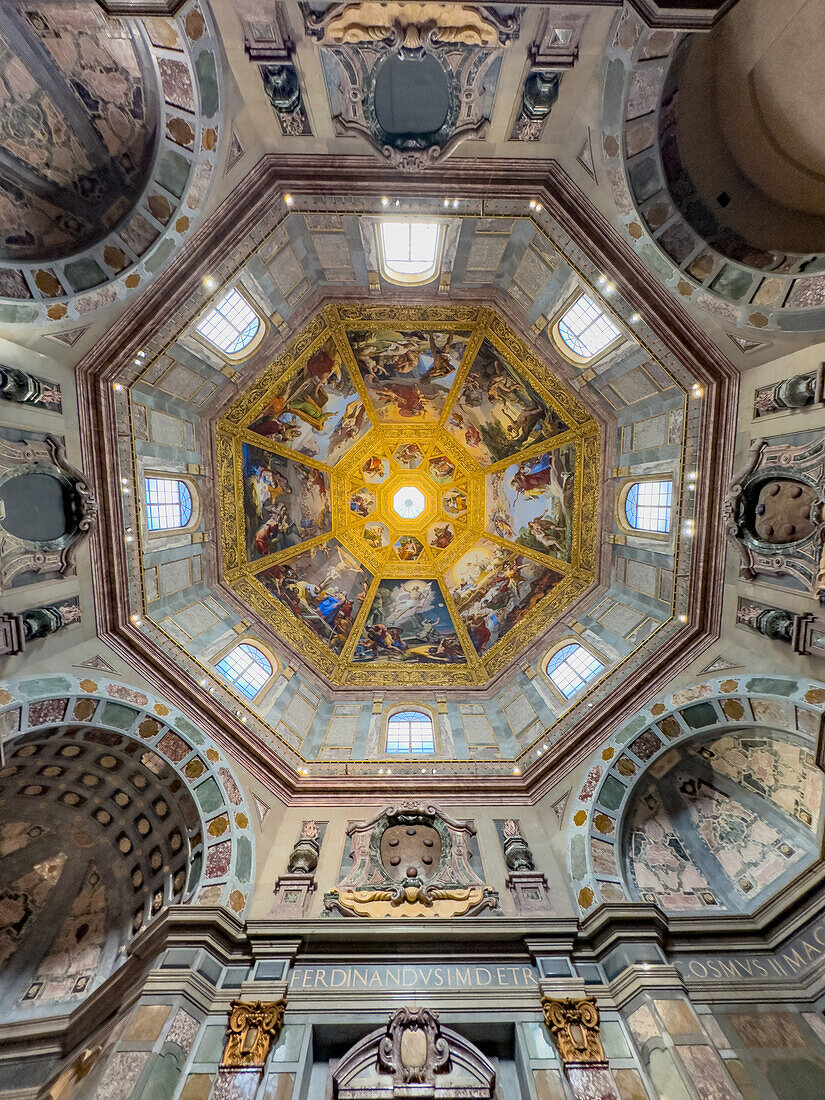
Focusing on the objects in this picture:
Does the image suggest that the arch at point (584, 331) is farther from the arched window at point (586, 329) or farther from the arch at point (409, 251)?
the arch at point (409, 251)

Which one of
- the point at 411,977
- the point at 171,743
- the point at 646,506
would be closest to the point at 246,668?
the point at 171,743

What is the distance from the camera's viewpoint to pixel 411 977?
9945mm

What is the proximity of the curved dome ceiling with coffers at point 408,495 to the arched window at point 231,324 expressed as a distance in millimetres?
1660

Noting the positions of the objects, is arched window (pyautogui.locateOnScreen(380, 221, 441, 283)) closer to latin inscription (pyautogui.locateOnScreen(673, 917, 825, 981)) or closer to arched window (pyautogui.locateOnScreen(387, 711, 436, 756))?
arched window (pyautogui.locateOnScreen(387, 711, 436, 756))

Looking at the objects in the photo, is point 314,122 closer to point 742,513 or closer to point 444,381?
point 444,381

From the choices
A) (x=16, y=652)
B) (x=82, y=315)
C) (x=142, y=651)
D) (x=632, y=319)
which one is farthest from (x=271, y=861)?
(x=632, y=319)

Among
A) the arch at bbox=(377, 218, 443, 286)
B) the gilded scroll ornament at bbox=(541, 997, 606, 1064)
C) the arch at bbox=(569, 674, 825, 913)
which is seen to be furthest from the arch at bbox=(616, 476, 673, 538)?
the gilded scroll ornament at bbox=(541, 997, 606, 1064)

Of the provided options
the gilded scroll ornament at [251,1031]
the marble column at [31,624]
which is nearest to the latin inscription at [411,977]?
the gilded scroll ornament at [251,1031]

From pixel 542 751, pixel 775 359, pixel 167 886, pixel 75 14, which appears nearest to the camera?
pixel 75 14

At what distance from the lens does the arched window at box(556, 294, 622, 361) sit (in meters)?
14.2

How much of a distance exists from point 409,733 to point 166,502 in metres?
10.7

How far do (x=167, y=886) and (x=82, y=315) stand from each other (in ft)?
41.8

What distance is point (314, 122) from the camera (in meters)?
10.8

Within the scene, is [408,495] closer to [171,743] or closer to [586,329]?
[586,329]
